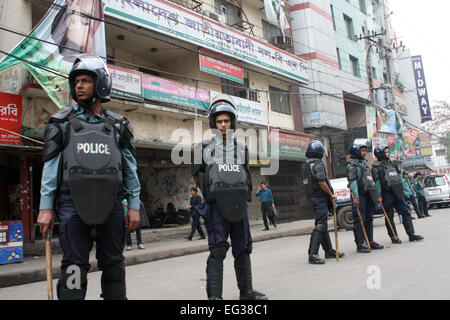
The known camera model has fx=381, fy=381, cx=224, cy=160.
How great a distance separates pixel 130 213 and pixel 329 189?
385 cm

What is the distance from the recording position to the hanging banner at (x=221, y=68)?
14.5m

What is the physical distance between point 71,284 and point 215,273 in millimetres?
1235

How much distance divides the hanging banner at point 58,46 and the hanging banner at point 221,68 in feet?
17.0

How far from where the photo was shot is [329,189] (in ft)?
19.1

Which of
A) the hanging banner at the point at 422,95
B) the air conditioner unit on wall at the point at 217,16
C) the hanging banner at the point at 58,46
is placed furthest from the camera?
the hanging banner at the point at 422,95

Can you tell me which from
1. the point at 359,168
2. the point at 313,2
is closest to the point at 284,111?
the point at 313,2

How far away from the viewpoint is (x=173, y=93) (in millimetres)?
13188

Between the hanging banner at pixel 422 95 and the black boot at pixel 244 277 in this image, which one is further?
the hanging banner at pixel 422 95

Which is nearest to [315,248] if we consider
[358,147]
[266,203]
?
[358,147]

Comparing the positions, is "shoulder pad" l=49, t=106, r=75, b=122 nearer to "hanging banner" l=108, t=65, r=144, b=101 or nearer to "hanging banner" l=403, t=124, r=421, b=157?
"hanging banner" l=108, t=65, r=144, b=101

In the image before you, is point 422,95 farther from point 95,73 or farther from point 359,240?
point 95,73

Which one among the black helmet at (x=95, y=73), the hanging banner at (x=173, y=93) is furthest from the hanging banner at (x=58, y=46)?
the black helmet at (x=95, y=73)

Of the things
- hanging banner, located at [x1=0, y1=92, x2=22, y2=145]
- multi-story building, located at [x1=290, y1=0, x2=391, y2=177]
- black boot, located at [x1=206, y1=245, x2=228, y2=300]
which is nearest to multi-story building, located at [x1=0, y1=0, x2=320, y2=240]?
hanging banner, located at [x1=0, y1=92, x2=22, y2=145]

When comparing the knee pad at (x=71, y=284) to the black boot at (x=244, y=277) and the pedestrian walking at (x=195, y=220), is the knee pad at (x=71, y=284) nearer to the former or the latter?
the black boot at (x=244, y=277)
